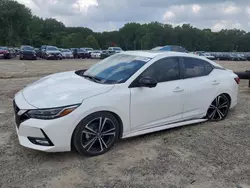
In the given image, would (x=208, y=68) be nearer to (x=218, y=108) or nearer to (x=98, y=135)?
(x=218, y=108)

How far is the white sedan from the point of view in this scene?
131 inches

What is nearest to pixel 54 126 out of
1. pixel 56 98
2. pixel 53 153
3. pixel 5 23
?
pixel 56 98

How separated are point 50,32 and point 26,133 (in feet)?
337

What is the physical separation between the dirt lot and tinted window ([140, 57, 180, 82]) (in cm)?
103

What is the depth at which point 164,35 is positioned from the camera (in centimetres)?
10919

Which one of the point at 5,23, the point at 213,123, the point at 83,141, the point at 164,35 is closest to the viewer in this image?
the point at 83,141

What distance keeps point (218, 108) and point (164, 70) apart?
67.3 inches

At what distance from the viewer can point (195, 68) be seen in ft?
15.9

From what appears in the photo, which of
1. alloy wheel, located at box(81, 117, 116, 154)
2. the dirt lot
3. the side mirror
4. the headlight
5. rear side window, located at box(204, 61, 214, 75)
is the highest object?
rear side window, located at box(204, 61, 214, 75)

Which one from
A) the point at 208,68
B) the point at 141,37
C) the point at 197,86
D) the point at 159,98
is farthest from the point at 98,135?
the point at 141,37

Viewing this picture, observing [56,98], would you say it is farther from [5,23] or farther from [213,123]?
[5,23]

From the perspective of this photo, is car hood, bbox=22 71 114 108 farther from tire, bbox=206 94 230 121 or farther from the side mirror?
tire, bbox=206 94 230 121

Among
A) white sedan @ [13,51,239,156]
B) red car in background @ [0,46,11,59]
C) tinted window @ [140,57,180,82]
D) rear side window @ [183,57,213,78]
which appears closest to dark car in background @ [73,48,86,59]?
red car in background @ [0,46,11,59]

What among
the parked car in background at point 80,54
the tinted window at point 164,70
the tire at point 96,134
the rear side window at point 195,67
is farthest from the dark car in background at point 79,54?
the tire at point 96,134
